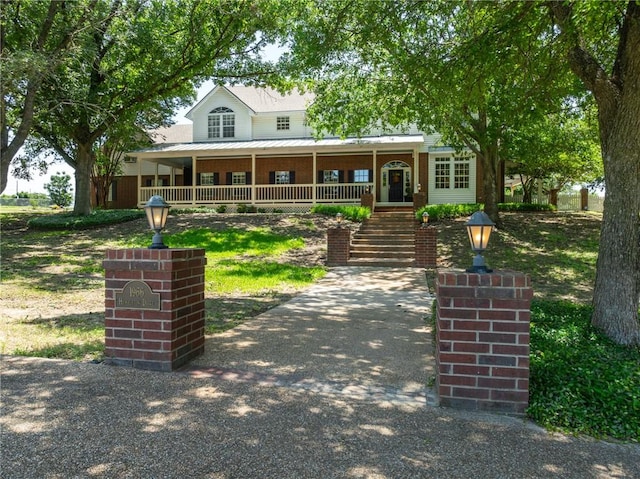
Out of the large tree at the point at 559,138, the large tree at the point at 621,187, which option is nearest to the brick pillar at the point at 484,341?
the large tree at the point at 621,187

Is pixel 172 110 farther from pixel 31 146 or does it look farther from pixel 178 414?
pixel 178 414

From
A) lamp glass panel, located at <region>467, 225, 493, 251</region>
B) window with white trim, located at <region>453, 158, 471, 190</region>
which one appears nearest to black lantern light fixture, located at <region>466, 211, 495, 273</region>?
lamp glass panel, located at <region>467, 225, 493, 251</region>

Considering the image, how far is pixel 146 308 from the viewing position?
4.13 meters

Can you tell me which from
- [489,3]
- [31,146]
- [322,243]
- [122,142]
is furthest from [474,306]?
[31,146]

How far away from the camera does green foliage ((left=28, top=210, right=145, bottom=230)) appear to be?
1906cm

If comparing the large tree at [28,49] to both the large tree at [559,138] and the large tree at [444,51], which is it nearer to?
the large tree at [444,51]

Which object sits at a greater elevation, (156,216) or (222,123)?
(222,123)

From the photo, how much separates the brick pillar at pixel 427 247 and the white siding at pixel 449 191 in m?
11.6

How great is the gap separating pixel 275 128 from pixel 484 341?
24.6 m

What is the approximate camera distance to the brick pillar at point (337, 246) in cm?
1322

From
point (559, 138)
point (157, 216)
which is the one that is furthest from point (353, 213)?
point (157, 216)

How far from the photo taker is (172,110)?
88.5 ft

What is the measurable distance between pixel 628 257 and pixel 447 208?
14.3 m

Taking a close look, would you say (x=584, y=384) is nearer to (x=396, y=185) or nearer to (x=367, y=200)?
(x=367, y=200)
